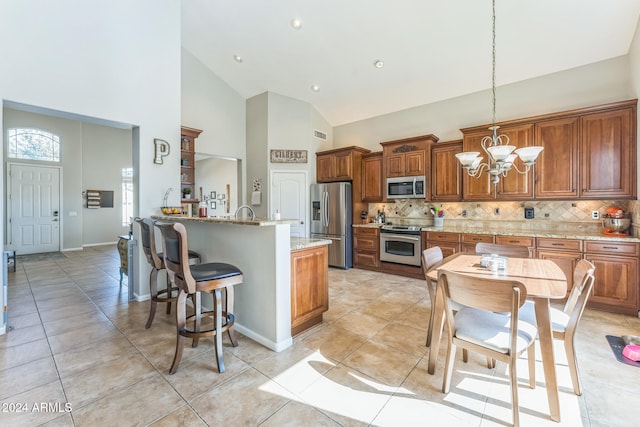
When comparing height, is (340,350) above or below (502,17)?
below

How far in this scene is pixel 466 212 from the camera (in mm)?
4949

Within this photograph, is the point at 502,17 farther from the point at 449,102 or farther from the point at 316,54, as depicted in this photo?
the point at 316,54

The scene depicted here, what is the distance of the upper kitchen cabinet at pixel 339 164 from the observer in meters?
5.70

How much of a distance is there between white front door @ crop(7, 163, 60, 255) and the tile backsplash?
28.6ft

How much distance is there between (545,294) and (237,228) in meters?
2.51

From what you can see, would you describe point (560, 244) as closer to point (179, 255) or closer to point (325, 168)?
point (325, 168)

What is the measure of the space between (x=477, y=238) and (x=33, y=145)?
10.4m

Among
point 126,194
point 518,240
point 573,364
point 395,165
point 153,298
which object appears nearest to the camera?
point 573,364

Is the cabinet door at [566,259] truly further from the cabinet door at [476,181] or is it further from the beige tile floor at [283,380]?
the cabinet door at [476,181]

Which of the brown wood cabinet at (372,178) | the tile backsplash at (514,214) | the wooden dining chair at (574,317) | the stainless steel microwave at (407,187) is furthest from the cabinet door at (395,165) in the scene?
the wooden dining chair at (574,317)

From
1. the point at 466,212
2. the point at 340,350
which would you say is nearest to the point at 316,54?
the point at 466,212

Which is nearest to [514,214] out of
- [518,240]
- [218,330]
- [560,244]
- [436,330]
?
[518,240]

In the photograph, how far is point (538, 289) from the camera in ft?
5.79

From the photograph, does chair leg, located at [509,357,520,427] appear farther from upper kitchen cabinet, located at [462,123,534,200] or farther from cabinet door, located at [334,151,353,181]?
cabinet door, located at [334,151,353,181]
